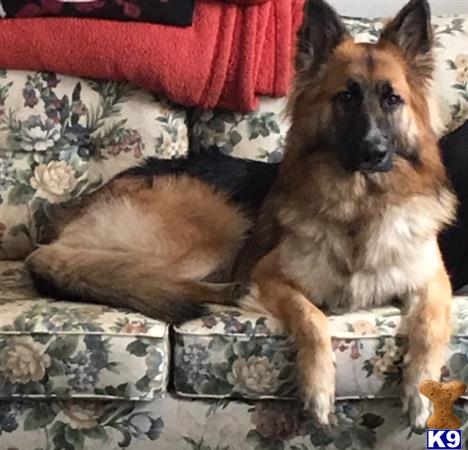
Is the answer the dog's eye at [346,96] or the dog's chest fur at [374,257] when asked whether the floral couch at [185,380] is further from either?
the dog's eye at [346,96]

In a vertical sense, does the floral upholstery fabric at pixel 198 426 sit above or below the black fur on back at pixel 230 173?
below

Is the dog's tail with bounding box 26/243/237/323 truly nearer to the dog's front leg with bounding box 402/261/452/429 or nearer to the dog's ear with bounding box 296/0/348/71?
the dog's front leg with bounding box 402/261/452/429

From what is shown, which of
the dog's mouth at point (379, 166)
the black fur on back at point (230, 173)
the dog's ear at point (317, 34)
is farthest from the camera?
the black fur on back at point (230, 173)

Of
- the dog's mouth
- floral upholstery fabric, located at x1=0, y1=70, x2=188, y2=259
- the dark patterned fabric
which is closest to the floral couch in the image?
the dog's mouth

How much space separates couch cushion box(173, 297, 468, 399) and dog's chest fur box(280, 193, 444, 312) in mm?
157

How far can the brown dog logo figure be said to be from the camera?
193 centimetres

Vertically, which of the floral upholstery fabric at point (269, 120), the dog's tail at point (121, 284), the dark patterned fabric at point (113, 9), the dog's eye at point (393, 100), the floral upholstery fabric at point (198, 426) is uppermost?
the dark patterned fabric at point (113, 9)

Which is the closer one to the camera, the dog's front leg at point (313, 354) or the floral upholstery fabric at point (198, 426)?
the dog's front leg at point (313, 354)

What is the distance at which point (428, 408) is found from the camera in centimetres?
193

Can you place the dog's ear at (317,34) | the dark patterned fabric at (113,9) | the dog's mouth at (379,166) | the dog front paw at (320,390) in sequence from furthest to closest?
the dark patterned fabric at (113,9) < the dog's ear at (317,34) < the dog's mouth at (379,166) < the dog front paw at (320,390)

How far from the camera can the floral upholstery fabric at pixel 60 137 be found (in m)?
2.63

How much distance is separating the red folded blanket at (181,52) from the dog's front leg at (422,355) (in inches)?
35.4

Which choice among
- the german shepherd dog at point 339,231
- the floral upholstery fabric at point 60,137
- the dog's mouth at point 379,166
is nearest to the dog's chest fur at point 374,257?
the german shepherd dog at point 339,231

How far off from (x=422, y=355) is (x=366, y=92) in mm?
562
